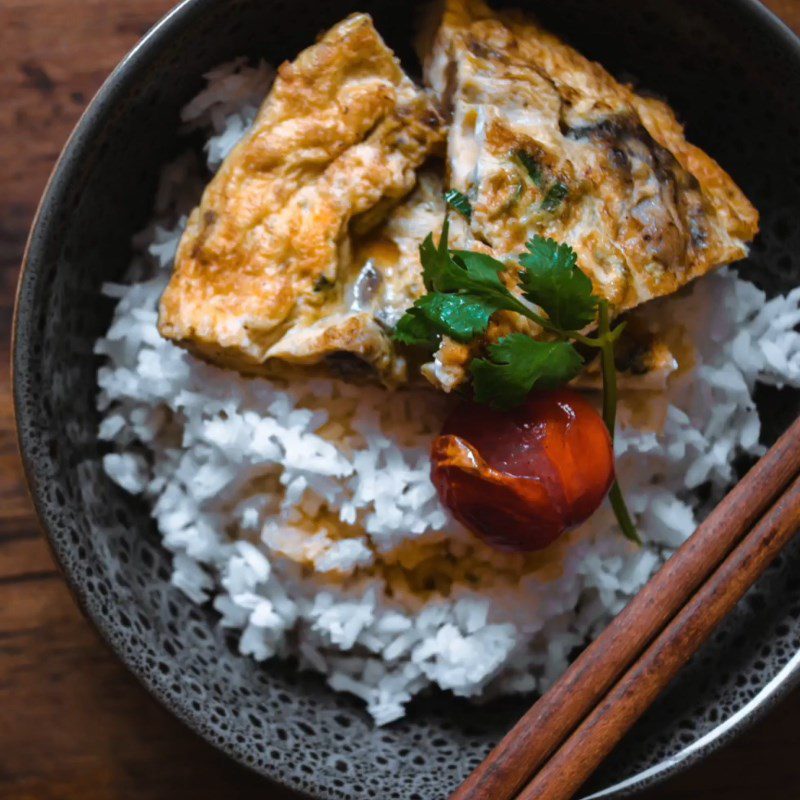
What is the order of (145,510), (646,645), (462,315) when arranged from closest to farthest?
(462,315) → (646,645) → (145,510)

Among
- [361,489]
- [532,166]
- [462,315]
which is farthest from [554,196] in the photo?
[361,489]

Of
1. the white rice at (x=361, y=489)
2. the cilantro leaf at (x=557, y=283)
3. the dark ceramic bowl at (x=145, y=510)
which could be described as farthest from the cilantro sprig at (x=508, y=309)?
the dark ceramic bowl at (x=145, y=510)

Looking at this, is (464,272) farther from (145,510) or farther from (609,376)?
(145,510)

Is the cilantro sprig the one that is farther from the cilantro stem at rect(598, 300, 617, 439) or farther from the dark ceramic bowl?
the dark ceramic bowl

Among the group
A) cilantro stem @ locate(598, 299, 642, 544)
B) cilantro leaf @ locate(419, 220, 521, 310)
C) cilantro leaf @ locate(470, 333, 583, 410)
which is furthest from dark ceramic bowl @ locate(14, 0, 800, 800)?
cilantro leaf @ locate(470, 333, 583, 410)

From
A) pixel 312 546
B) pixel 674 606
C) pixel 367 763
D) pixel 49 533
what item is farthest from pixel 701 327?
pixel 49 533

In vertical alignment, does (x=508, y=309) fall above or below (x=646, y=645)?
above

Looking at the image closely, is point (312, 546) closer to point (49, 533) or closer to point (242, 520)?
point (242, 520)
